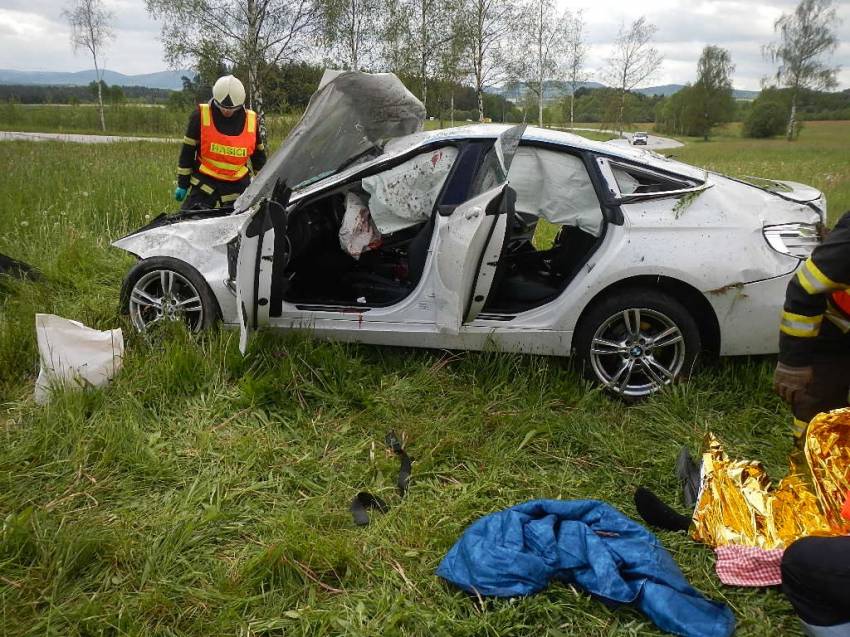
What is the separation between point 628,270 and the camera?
3.51 meters

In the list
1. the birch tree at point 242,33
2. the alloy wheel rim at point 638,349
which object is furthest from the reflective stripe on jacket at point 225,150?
the birch tree at point 242,33

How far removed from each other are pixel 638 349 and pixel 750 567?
148 centimetres

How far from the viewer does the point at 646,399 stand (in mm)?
3682

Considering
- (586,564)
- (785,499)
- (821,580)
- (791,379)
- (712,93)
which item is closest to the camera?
(821,580)

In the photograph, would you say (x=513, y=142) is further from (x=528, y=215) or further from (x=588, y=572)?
(x=588, y=572)

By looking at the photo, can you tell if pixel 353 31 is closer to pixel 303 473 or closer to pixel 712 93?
pixel 303 473

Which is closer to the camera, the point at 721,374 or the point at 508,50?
the point at 721,374

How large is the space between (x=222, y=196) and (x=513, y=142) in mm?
3590

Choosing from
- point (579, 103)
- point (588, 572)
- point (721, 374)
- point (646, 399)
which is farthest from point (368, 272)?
point (579, 103)

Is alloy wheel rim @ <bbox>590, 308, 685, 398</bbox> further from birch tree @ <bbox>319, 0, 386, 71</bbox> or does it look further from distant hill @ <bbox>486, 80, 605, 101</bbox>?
distant hill @ <bbox>486, 80, 605, 101</bbox>

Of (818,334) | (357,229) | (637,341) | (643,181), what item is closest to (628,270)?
(637,341)

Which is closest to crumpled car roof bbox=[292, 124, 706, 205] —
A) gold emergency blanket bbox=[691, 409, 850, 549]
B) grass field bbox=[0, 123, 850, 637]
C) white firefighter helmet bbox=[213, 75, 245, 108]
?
grass field bbox=[0, 123, 850, 637]

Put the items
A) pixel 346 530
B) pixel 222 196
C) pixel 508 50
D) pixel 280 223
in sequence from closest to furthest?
pixel 346 530
pixel 280 223
pixel 222 196
pixel 508 50

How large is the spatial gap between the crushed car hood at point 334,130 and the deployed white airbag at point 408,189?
468mm
